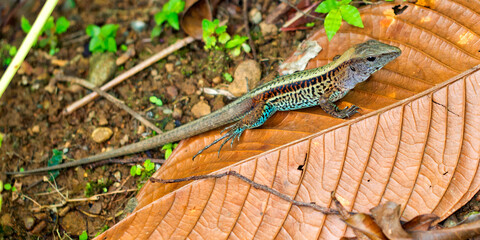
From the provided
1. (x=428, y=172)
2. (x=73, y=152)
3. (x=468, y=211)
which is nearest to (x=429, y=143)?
(x=428, y=172)

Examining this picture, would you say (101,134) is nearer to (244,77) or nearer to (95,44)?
(95,44)

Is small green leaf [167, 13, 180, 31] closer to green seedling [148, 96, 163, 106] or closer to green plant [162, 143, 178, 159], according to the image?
green seedling [148, 96, 163, 106]

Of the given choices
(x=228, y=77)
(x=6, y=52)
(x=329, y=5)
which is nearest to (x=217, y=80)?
(x=228, y=77)

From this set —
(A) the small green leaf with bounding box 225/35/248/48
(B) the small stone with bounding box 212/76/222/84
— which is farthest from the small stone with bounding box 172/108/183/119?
(A) the small green leaf with bounding box 225/35/248/48

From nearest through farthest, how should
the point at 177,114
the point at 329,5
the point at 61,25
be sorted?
the point at 329,5, the point at 177,114, the point at 61,25

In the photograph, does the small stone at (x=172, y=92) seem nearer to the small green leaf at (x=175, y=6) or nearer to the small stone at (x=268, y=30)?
the small green leaf at (x=175, y=6)

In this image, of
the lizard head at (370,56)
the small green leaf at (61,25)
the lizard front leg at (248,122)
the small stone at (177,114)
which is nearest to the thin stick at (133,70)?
the small stone at (177,114)
